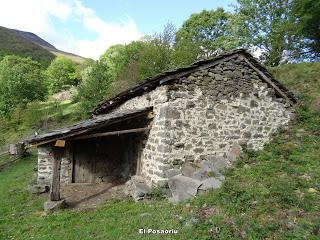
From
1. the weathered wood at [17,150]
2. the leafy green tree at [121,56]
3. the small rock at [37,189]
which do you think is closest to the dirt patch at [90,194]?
the small rock at [37,189]

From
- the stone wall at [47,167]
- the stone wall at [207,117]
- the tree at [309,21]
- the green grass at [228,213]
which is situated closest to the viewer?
the green grass at [228,213]

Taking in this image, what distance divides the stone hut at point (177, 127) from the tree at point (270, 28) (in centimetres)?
1304

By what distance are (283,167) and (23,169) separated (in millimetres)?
12699

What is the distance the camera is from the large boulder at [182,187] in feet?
24.9

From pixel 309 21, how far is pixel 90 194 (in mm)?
17040

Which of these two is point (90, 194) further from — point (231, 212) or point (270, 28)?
point (270, 28)

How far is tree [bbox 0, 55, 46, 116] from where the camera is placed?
3161cm

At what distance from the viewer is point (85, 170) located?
36.8 ft

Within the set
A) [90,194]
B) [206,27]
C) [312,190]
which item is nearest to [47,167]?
[90,194]

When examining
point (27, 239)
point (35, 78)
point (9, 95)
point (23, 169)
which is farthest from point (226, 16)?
point (27, 239)

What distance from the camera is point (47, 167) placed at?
10883 mm

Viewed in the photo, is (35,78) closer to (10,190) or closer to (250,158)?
(10,190)

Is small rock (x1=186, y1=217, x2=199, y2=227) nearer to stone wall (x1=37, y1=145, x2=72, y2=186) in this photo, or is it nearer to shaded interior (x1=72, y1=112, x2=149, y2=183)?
shaded interior (x1=72, y1=112, x2=149, y2=183)

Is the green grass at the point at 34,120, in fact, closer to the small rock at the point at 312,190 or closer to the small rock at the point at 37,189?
the small rock at the point at 37,189
